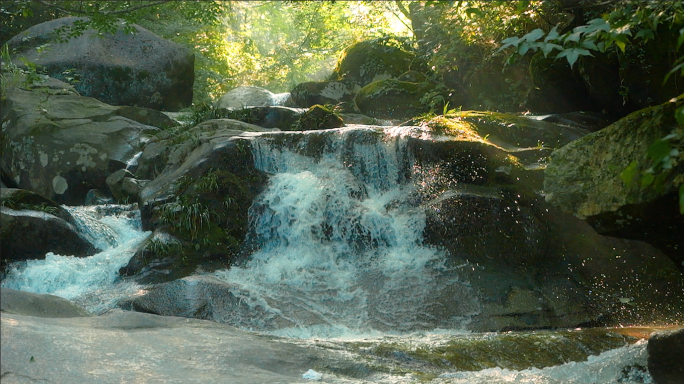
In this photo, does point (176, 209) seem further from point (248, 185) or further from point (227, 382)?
point (227, 382)

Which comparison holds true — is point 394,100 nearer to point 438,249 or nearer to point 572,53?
point 438,249

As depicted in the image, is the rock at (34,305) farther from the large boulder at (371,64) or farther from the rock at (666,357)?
the large boulder at (371,64)

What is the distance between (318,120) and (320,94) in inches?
233

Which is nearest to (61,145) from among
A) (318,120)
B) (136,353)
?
(318,120)

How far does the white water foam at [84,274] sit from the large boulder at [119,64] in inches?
298

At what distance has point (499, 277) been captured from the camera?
293 inches

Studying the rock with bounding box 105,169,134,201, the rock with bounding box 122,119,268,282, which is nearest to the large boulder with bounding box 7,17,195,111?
the rock with bounding box 105,169,134,201

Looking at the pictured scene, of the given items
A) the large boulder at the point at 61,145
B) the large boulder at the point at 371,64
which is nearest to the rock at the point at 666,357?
the large boulder at the point at 61,145

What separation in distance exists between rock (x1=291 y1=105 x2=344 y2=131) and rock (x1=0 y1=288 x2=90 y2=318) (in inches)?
293

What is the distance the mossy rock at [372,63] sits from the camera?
711 inches

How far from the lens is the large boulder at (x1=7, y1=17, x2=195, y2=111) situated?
15719 mm

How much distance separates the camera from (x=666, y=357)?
13.6 feet

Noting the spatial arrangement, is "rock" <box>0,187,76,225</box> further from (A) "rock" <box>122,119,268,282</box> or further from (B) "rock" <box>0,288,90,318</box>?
(B) "rock" <box>0,288,90,318</box>

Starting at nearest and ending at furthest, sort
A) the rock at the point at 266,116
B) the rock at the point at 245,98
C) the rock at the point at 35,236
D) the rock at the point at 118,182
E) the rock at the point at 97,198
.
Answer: the rock at the point at 35,236 → the rock at the point at 118,182 → the rock at the point at 97,198 → the rock at the point at 266,116 → the rock at the point at 245,98
